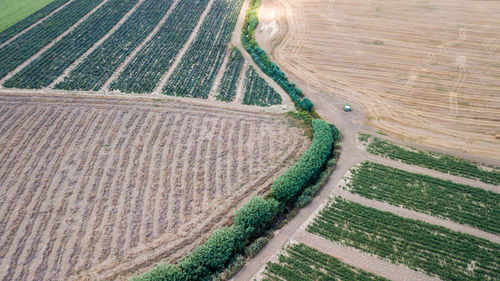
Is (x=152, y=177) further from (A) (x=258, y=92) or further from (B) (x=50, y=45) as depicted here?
(B) (x=50, y=45)

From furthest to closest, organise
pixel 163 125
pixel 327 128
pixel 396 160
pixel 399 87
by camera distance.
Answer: pixel 399 87
pixel 163 125
pixel 327 128
pixel 396 160

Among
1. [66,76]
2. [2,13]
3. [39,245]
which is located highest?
[2,13]

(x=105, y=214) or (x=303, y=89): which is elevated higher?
(x=303, y=89)

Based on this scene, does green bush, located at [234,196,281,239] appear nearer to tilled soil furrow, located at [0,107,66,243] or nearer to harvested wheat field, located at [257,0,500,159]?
harvested wheat field, located at [257,0,500,159]

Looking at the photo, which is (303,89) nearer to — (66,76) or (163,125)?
(163,125)

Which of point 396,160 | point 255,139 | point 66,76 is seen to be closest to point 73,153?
point 66,76

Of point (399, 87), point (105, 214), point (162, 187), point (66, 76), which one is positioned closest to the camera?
point (105, 214)
